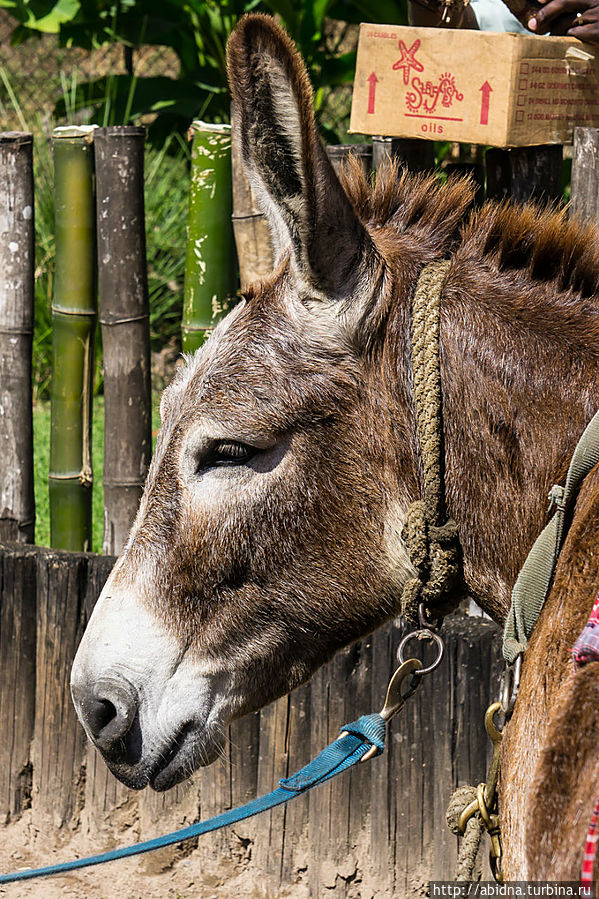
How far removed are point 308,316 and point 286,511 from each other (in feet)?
1.32

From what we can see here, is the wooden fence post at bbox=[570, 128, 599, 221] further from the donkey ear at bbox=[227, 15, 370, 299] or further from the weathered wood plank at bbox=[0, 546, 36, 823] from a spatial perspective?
the weathered wood plank at bbox=[0, 546, 36, 823]

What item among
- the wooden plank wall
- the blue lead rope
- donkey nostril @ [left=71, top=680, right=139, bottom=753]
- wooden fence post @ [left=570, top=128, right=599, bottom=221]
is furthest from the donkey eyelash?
wooden fence post @ [left=570, top=128, right=599, bottom=221]

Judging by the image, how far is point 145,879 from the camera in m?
3.68

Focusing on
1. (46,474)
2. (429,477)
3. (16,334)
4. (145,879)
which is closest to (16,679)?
(145,879)

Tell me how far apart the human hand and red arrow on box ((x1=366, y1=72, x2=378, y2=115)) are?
554 mm

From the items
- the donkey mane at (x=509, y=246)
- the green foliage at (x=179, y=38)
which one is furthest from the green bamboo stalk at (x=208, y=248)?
the green foliage at (x=179, y=38)

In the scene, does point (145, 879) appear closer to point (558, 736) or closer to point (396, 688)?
point (396, 688)

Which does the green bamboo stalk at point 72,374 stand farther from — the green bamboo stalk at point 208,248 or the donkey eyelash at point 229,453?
the donkey eyelash at point 229,453

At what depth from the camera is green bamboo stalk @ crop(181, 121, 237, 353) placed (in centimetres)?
408

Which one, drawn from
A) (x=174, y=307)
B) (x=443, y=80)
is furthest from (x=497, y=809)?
(x=174, y=307)

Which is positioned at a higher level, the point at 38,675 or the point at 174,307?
the point at 174,307

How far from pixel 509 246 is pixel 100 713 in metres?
1.30

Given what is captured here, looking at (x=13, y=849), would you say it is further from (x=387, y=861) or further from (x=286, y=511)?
(x=286, y=511)

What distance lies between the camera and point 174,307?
9.38m
